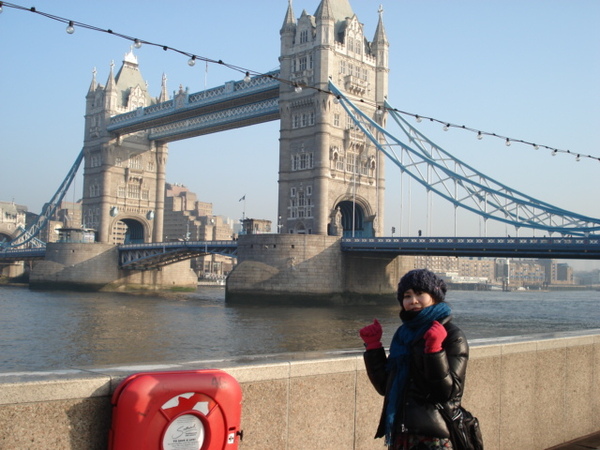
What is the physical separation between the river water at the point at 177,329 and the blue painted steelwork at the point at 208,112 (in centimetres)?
1775

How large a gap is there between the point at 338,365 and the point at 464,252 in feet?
112

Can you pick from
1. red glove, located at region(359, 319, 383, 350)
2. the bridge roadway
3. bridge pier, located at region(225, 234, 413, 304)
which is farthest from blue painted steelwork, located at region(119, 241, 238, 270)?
red glove, located at region(359, 319, 383, 350)

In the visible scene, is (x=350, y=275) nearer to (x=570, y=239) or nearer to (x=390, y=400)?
(x=570, y=239)

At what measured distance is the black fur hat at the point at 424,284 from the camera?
11.3 ft

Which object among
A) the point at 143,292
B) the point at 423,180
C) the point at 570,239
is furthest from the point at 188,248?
the point at 570,239

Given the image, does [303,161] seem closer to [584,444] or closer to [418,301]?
[584,444]

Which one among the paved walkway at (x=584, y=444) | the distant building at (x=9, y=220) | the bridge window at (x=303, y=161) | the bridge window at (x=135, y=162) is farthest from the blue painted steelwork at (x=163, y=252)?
the distant building at (x=9, y=220)

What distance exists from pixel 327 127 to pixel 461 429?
43967mm

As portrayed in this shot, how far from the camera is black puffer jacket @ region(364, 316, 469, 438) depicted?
3.14 m

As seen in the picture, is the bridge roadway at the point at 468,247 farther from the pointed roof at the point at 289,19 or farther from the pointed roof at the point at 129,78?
the pointed roof at the point at 129,78

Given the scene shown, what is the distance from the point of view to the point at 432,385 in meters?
3.18

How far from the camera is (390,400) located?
3.32 m

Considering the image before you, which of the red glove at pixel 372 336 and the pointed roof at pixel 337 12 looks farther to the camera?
the pointed roof at pixel 337 12

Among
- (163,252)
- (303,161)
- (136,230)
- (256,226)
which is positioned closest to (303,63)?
(303,161)
